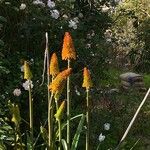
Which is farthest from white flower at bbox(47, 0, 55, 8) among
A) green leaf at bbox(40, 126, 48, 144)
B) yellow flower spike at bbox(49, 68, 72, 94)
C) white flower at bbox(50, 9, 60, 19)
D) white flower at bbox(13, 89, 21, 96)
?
yellow flower spike at bbox(49, 68, 72, 94)

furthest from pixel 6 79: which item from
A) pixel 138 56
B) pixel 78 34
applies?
pixel 138 56

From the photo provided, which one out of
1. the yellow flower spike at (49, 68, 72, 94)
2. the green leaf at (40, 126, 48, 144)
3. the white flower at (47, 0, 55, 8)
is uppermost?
the white flower at (47, 0, 55, 8)

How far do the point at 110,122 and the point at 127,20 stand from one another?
6888 millimetres

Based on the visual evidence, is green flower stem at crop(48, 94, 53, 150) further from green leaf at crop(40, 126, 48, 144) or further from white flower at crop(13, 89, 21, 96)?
white flower at crop(13, 89, 21, 96)

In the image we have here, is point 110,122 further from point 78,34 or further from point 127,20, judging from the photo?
point 127,20

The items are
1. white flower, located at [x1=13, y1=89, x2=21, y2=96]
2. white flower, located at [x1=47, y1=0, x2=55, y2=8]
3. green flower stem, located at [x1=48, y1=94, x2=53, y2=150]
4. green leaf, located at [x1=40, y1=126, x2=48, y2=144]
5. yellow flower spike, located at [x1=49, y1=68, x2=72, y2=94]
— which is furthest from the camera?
white flower, located at [x1=47, y1=0, x2=55, y2=8]

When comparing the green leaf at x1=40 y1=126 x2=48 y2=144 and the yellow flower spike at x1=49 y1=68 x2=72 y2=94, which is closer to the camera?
the yellow flower spike at x1=49 y1=68 x2=72 y2=94

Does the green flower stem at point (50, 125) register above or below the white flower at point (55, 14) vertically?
below

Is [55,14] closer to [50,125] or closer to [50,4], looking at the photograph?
[50,4]

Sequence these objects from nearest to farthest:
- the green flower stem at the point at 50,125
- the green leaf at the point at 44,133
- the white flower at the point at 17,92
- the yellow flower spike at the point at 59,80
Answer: the yellow flower spike at the point at 59,80
the green flower stem at the point at 50,125
the green leaf at the point at 44,133
the white flower at the point at 17,92

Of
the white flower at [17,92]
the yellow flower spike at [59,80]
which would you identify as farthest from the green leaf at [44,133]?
the white flower at [17,92]

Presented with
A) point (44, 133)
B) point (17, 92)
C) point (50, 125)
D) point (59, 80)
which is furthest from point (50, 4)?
point (59, 80)

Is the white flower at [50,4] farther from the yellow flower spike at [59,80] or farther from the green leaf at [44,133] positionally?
the yellow flower spike at [59,80]

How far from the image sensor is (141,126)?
738 cm
